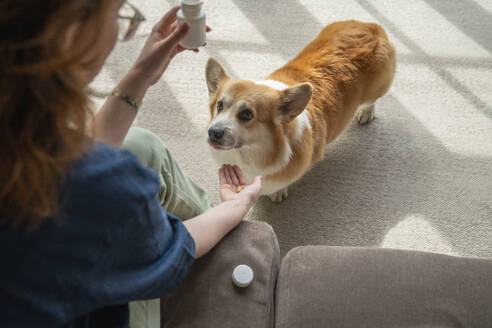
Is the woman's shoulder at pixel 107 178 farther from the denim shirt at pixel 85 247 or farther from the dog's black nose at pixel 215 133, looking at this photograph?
the dog's black nose at pixel 215 133

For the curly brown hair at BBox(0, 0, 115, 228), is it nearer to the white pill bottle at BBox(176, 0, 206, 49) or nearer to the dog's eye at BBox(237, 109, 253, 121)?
the white pill bottle at BBox(176, 0, 206, 49)

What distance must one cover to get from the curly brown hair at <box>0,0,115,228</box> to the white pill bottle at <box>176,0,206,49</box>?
1.68 feet

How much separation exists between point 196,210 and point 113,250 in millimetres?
556

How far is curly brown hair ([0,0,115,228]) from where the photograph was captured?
422 millimetres

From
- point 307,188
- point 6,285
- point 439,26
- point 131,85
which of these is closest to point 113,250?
point 6,285

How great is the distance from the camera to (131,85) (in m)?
0.84

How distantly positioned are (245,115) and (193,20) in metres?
0.43

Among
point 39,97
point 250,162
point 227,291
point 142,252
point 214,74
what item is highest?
point 39,97

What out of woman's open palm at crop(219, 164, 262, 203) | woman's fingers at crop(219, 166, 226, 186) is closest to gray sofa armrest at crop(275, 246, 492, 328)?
woman's open palm at crop(219, 164, 262, 203)

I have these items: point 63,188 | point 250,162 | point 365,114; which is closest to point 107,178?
point 63,188

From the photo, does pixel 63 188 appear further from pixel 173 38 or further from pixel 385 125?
pixel 385 125

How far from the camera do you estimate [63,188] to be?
0.48 m

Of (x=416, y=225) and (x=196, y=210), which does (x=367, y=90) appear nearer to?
(x=416, y=225)

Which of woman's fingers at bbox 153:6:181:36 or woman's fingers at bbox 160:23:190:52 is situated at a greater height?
woman's fingers at bbox 160:23:190:52
